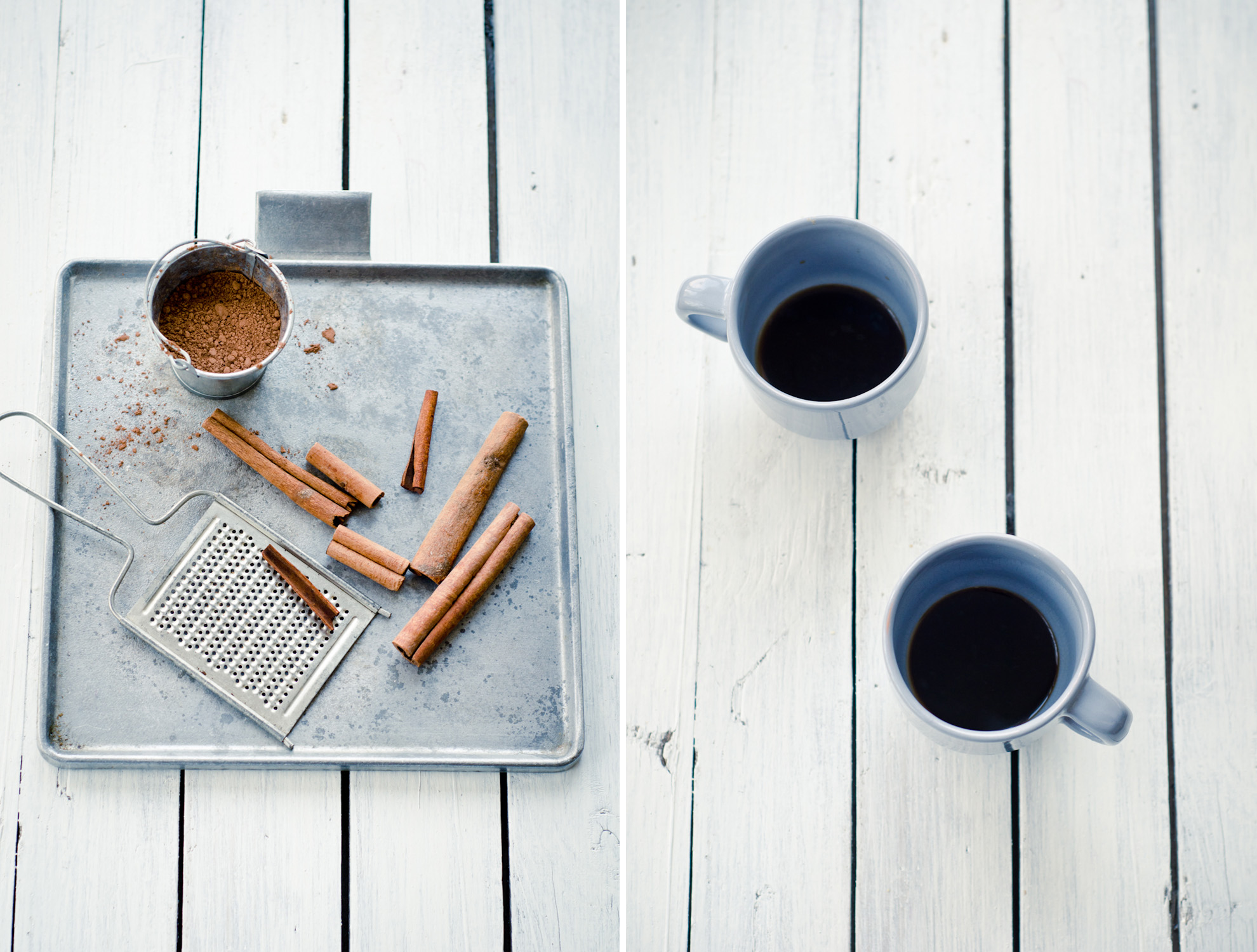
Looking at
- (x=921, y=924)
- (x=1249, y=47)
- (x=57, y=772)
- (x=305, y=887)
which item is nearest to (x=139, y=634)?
(x=57, y=772)

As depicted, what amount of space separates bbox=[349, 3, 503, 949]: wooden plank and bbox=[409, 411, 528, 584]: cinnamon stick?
0.56ft

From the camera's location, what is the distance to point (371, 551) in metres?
0.79

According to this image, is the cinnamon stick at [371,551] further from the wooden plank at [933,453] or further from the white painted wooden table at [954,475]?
the wooden plank at [933,453]

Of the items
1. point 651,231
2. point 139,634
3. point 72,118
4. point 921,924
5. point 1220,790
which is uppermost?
point 72,118

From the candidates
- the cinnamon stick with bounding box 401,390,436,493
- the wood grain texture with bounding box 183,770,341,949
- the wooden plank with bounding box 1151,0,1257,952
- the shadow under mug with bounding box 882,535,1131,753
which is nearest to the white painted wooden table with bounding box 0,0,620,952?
the wood grain texture with bounding box 183,770,341,949

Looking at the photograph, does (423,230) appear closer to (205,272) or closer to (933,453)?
(205,272)

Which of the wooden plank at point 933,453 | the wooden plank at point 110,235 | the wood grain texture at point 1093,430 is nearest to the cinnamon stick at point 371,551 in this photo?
the wooden plank at point 110,235

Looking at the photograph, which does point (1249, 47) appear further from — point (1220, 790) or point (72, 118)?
point (72, 118)

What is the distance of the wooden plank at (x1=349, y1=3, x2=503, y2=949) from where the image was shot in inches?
31.0

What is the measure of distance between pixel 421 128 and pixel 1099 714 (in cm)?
74

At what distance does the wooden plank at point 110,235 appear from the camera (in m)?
0.78

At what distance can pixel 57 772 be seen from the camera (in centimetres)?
78

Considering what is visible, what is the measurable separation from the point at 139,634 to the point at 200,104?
0.49m

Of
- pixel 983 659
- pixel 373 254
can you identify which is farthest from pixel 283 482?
pixel 983 659
